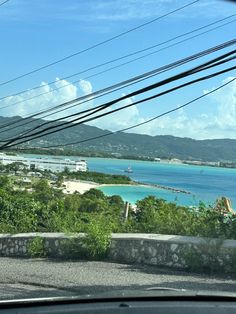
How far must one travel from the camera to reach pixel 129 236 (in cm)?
1127

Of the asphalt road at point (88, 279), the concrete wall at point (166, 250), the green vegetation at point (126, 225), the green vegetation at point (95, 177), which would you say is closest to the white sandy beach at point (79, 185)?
the green vegetation at point (95, 177)

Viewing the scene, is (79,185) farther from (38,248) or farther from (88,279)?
(88,279)

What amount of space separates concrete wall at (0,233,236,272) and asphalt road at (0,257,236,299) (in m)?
0.30

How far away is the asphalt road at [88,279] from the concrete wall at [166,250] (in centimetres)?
30

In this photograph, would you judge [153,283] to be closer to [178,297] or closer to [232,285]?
[232,285]

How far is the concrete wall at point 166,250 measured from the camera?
986 centimetres

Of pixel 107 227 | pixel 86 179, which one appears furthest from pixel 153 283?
pixel 86 179

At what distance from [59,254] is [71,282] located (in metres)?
2.95

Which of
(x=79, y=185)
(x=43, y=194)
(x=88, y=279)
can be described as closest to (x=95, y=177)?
(x=79, y=185)

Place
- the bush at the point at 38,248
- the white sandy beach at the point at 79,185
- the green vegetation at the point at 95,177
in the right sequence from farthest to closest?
1. the white sandy beach at the point at 79,185
2. the green vegetation at the point at 95,177
3. the bush at the point at 38,248

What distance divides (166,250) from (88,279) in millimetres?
1831

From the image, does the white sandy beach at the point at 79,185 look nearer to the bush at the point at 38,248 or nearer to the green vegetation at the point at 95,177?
the green vegetation at the point at 95,177

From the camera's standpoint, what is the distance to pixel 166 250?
34.4ft

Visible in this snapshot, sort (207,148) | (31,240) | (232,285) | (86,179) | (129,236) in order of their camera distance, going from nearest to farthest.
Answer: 1. (232,285)
2. (129,236)
3. (31,240)
4. (86,179)
5. (207,148)
